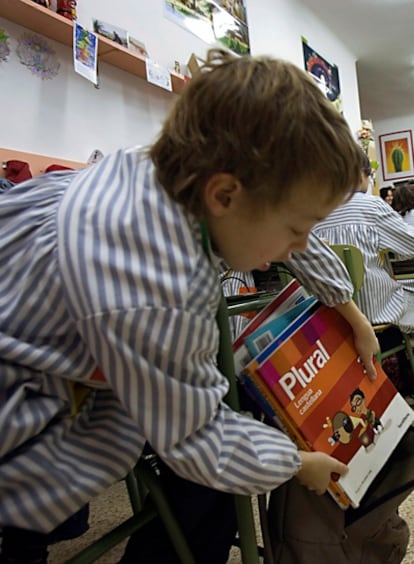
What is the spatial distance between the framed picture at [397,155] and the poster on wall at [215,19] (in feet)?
11.5

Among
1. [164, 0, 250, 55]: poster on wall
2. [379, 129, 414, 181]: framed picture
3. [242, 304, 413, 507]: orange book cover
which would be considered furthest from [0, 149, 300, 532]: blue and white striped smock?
[379, 129, 414, 181]: framed picture

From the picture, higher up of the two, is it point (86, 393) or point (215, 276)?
point (215, 276)

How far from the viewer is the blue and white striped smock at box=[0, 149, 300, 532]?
1.46ft

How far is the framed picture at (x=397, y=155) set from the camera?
18.1 ft

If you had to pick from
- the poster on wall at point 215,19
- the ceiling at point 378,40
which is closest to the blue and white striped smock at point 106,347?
the poster on wall at point 215,19

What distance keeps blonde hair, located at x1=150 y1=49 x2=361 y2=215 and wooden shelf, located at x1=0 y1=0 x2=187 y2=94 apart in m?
0.76

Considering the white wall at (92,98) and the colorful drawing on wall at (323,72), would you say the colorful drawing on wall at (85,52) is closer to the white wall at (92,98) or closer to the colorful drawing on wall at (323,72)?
the white wall at (92,98)

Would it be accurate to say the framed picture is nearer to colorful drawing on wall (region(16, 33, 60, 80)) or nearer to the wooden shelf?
the wooden shelf

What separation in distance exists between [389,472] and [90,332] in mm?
515

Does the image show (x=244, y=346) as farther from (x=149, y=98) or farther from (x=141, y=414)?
(x=149, y=98)

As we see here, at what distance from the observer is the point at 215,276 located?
1.74ft

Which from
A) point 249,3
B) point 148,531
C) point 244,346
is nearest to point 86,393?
point 244,346

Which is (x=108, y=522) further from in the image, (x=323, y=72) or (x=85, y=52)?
(x=323, y=72)

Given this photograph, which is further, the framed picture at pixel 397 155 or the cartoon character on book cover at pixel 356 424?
the framed picture at pixel 397 155
